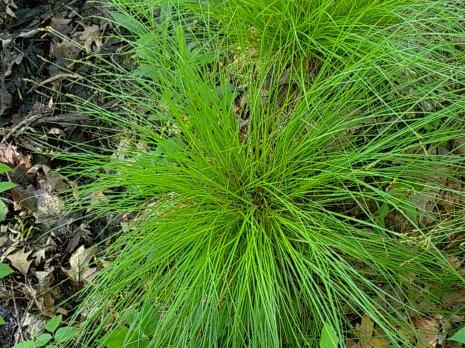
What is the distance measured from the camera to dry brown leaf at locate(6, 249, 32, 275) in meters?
2.36

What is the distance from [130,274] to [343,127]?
90cm

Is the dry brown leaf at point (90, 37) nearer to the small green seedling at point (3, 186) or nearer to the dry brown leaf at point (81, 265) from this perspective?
the small green seedling at point (3, 186)

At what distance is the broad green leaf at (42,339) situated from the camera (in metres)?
1.99

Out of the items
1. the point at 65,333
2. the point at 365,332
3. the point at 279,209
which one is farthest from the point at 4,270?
the point at 365,332

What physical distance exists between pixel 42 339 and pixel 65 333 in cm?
8

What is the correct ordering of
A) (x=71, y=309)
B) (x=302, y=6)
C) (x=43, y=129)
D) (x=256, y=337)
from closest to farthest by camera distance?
1. (x=256, y=337)
2. (x=302, y=6)
3. (x=71, y=309)
4. (x=43, y=129)

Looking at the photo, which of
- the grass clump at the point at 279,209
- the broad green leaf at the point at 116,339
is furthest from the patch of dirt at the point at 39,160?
the grass clump at the point at 279,209

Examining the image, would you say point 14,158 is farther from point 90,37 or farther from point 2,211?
point 90,37

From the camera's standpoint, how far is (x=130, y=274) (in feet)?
6.28

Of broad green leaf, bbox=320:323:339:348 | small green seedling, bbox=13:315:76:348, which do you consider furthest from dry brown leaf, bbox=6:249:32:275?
broad green leaf, bbox=320:323:339:348

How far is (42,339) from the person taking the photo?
1992 mm

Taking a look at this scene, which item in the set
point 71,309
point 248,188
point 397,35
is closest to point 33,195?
point 71,309

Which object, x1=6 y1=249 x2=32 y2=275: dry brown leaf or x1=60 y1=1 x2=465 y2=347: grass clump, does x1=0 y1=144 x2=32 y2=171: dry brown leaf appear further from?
x1=60 y1=1 x2=465 y2=347: grass clump

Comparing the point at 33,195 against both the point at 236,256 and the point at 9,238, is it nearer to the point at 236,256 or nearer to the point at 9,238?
the point at 9,238
